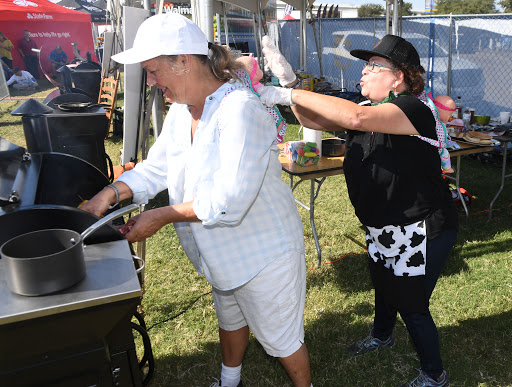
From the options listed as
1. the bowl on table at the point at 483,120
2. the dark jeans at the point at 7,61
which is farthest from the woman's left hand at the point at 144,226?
the dark jeans at the point at 7,61

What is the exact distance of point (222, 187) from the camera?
1434 mm

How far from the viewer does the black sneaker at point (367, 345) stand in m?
2.65

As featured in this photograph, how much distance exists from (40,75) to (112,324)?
19231 mm

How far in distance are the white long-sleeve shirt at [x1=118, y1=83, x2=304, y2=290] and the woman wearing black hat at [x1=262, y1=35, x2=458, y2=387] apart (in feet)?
1.25

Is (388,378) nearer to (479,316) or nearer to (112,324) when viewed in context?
(479,316)

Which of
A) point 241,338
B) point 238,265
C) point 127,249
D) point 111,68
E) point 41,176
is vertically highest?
point 111,68

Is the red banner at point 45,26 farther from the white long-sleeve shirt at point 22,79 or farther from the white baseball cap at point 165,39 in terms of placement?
the white baseball cap at point 165,39

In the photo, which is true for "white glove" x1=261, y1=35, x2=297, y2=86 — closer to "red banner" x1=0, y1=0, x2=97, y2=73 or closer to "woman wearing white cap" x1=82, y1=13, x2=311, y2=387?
"woman wearing white cap" x1=82, y1=13, x2=311, y2=387

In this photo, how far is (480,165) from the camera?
6133mm

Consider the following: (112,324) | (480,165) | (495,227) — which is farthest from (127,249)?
(480,165)

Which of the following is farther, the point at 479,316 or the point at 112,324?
the point at 479,316

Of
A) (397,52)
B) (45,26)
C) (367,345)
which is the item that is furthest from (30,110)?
(45,26)

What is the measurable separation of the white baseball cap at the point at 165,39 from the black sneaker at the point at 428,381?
1.96 meters

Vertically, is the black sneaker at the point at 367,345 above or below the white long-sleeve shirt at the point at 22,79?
below
